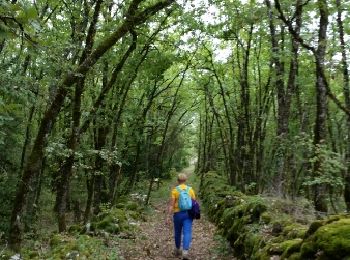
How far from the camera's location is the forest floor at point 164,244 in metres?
8.56

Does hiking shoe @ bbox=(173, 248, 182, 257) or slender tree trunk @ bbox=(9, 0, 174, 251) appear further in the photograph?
hiking shoe @ bbox=(173, 248, 182, 257)

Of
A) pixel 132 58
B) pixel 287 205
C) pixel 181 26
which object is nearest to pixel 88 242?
pixel 287 205

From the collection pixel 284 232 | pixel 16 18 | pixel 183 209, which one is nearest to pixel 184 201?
pixel 183 209

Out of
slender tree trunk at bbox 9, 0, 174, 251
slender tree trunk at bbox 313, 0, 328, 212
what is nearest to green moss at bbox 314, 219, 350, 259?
slender tree trunk at bbox 313, 0, 328, 212

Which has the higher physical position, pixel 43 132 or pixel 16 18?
pixel 43 132

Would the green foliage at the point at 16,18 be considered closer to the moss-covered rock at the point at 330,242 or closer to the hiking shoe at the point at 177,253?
the moss-covered rock at the point at 330,242

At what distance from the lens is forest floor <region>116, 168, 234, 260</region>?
28.1 ft

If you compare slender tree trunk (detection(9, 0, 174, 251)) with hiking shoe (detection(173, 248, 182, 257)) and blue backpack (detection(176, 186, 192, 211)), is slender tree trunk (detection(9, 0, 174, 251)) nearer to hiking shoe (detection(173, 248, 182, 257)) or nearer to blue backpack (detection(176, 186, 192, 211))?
blue backpack (detection(176, 186, 192, 211))

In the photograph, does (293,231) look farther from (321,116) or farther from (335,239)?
(321,116)

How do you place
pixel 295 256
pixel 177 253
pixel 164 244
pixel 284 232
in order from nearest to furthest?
pixel 295 256 < pixel 284 232 < pixel 177 253 < pixel 164 244

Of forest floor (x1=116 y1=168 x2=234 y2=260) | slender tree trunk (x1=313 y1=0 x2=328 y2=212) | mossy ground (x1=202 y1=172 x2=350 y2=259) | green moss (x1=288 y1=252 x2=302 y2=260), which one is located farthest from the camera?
forest floor (x1=116 y1=168 x2=234 y2=260)

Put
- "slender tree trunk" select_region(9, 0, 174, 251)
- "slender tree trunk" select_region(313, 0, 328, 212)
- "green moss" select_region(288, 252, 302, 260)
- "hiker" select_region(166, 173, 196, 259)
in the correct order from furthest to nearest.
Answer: "slender tree trunk" select_region(313, 0, 328, 212) < "hiker" select_region(166, 173, 196, 259) < "slender tree trunk" select_region(9, 0, 174, 251) < "green moss" select_region(288, 252, 302, 260)

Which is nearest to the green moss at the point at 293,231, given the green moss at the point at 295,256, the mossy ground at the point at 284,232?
the mossy ground at the point at 284,232

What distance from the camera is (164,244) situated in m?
10.1
